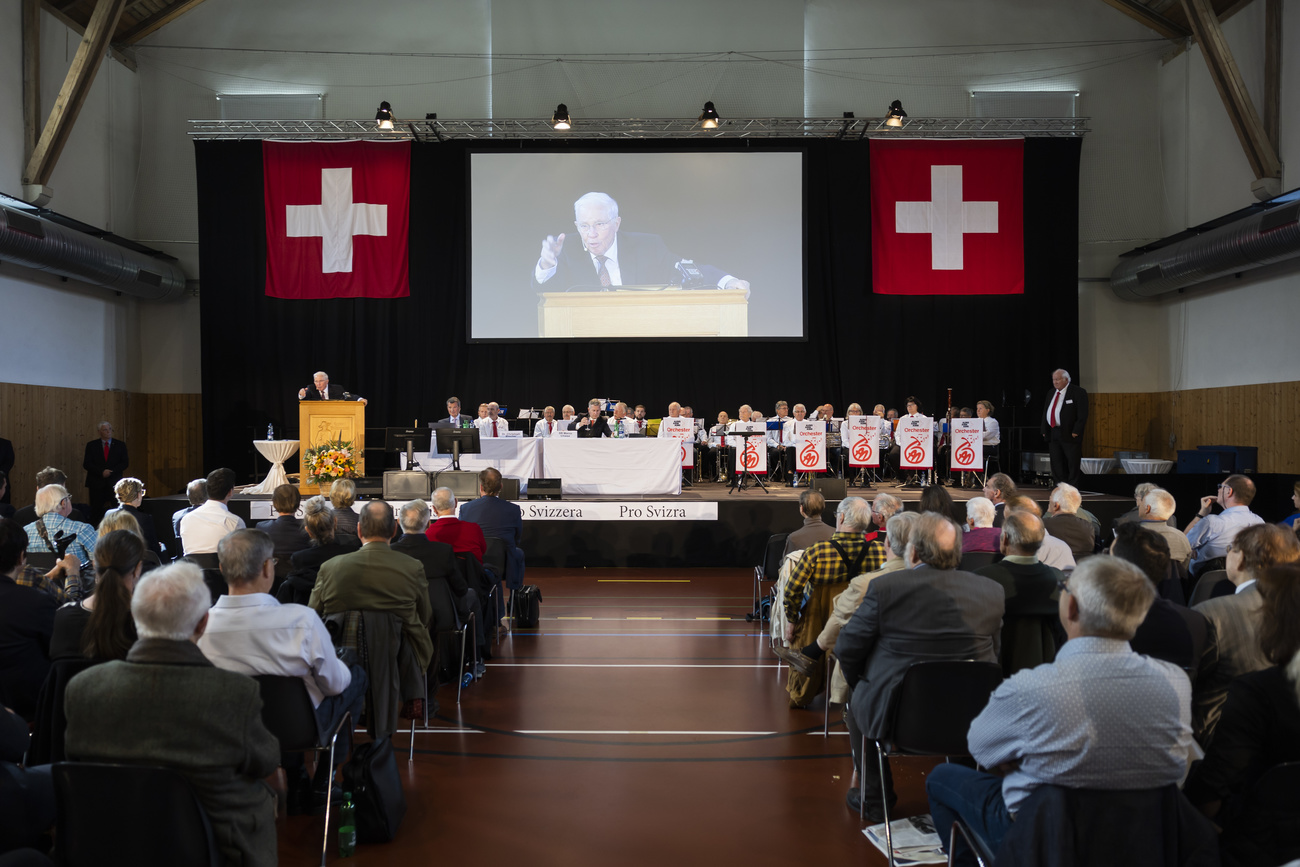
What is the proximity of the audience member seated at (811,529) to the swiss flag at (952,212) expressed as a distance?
9.25m

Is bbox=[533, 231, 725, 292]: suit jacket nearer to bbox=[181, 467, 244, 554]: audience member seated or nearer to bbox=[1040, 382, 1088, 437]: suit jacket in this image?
bbox=[1040, 382, 1088, 437]: suit jacket

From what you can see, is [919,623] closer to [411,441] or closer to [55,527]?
[55,527]

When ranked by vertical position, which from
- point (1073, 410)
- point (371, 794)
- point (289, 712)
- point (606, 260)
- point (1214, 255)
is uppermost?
point (606, 260)

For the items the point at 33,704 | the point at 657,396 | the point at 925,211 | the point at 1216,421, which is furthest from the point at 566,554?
the point at 1216,421

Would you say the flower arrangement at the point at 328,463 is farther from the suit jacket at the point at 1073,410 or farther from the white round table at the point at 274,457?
the suit jacket at the point at 1073,410

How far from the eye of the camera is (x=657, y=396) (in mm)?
14492

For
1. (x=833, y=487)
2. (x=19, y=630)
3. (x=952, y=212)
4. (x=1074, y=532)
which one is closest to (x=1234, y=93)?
(x=952, y=212)

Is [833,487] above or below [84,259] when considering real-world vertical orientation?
below

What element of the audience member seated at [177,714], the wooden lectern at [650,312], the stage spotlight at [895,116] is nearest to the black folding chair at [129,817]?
the audience member seated at [177,714]

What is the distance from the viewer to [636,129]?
1417 centimetres

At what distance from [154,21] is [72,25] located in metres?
1.59

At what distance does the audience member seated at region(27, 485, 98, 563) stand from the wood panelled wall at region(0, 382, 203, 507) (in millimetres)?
8104

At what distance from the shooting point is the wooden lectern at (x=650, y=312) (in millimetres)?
13922

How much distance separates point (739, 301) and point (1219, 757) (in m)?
12.0
